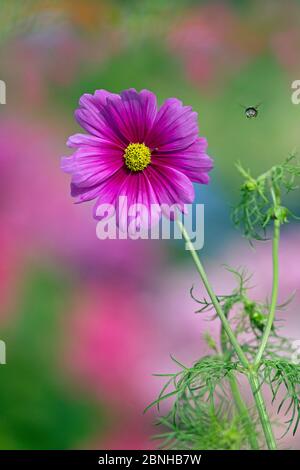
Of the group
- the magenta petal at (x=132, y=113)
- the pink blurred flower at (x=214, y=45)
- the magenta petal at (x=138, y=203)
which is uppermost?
the pink blurred flower at (x=214, y=45)

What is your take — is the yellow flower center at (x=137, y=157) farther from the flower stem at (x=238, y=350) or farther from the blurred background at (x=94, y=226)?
the blurred background at (x=94, y=226)

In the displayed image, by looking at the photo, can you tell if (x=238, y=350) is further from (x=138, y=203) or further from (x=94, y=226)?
(x=94, y=226)

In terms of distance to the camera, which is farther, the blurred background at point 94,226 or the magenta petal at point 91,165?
the blurred background at point 94,226

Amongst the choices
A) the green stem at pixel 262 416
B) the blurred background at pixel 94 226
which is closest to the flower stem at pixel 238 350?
the green stem at pixel 262 416

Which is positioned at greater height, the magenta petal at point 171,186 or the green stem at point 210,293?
the magenta petal at point 171,186

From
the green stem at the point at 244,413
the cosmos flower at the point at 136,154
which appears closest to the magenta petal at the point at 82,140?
the cosmos flower at the point at 136,154

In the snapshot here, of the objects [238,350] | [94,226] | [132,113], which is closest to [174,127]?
[132,113]

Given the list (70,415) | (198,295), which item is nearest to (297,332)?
(198,295)

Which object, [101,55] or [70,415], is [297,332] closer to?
[70,415]
